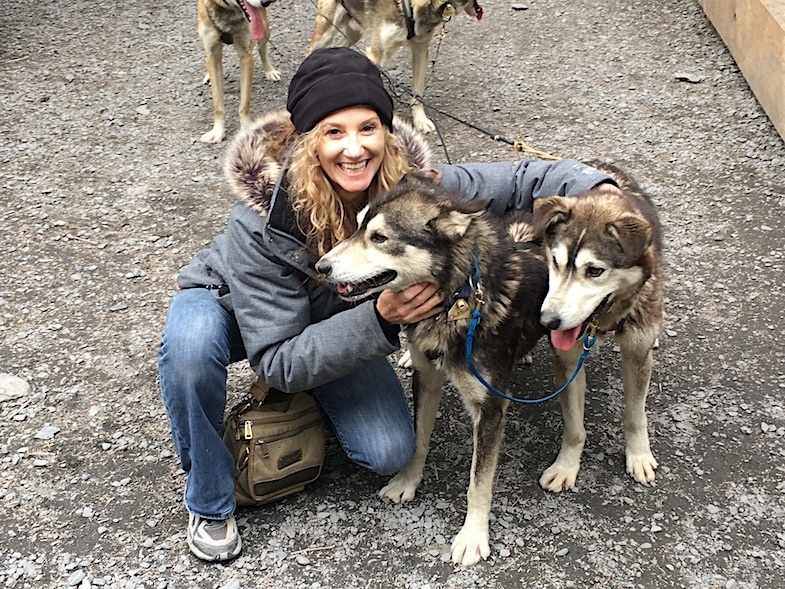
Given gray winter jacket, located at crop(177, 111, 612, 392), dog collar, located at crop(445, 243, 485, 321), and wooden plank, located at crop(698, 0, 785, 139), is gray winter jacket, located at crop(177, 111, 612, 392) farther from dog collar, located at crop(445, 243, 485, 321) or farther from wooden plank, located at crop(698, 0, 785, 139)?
wooden plank, located at crop(698, 0, 785, 139)

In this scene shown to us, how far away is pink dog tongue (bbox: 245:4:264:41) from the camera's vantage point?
5629 mm

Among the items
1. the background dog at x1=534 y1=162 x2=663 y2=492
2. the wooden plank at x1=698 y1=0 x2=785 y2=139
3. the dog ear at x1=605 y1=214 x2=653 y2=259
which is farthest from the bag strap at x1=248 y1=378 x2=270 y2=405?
the wooden plank at x1=698 y1=0 x2=785 y2=139

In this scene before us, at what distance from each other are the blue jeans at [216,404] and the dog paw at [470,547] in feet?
1.17

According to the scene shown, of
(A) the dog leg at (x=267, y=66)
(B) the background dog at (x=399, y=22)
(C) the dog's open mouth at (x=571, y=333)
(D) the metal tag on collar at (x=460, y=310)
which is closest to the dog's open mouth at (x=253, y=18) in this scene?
(B) the background dog at (x=399, y=22)

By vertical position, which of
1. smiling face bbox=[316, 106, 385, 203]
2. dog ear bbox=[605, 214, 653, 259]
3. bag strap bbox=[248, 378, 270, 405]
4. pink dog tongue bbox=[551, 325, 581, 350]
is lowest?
bag strap bbox=[248, 378, 270, 405]

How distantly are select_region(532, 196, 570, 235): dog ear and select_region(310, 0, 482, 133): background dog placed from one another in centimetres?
362

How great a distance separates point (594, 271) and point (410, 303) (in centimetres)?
58

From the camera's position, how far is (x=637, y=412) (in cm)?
293

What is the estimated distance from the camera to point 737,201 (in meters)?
4.75

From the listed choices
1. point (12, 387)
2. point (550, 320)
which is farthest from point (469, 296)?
point (12, 387)

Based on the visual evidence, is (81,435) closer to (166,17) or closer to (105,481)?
(105,481)

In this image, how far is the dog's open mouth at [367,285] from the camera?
2344 mm

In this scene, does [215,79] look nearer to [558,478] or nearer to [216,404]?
[216,404]

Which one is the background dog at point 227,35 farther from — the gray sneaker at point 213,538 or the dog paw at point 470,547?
the dog paw at point 470,547
